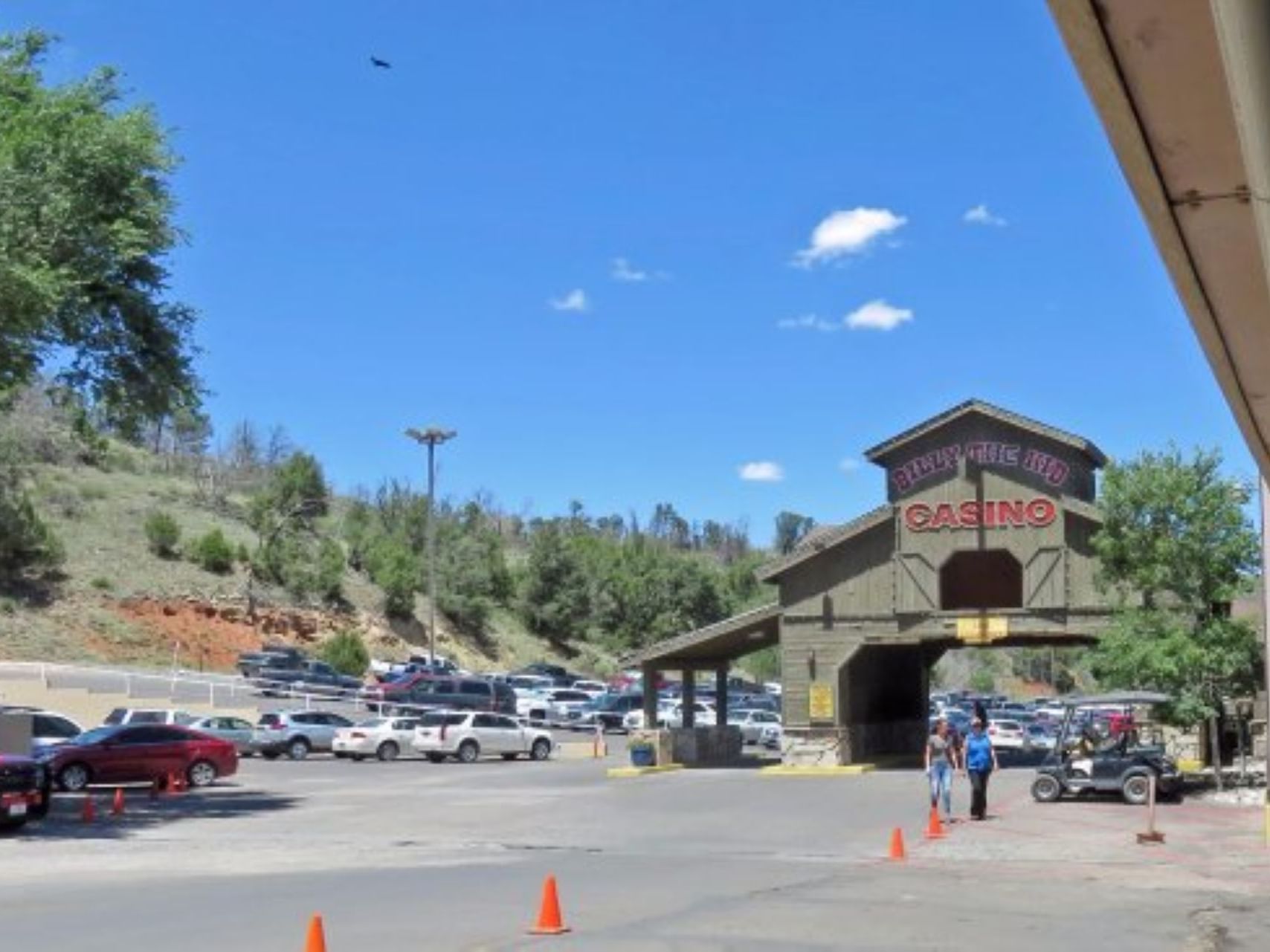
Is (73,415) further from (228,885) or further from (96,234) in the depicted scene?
(228,885)

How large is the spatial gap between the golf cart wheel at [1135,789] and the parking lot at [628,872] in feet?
2.60

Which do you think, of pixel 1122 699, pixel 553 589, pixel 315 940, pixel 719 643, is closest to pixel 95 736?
pixel 719 643

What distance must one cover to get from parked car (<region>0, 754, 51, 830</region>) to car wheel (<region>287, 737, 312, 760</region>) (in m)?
21.2

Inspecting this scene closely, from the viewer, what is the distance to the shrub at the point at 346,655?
75188mm

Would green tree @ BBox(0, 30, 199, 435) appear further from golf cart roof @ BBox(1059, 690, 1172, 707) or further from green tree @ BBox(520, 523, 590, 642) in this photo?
green tree @ BBox(520, 523, 590, 642)

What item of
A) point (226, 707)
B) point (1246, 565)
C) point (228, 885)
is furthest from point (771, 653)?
point (228, 885)

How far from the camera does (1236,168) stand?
4.43 metres

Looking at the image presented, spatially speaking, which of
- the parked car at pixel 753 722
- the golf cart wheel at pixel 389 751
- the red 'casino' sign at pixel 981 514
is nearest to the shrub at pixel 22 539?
the golf cart wheel at pixel 389 751

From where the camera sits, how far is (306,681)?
63.1 metres

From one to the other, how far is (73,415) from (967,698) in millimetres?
67784

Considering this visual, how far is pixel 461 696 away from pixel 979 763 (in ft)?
118

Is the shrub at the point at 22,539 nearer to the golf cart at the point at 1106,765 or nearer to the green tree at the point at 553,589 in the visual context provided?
the green tree at the point at 553,589

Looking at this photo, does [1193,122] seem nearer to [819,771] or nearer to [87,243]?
[87,243]

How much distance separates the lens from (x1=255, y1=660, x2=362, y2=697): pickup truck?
60219 mm
